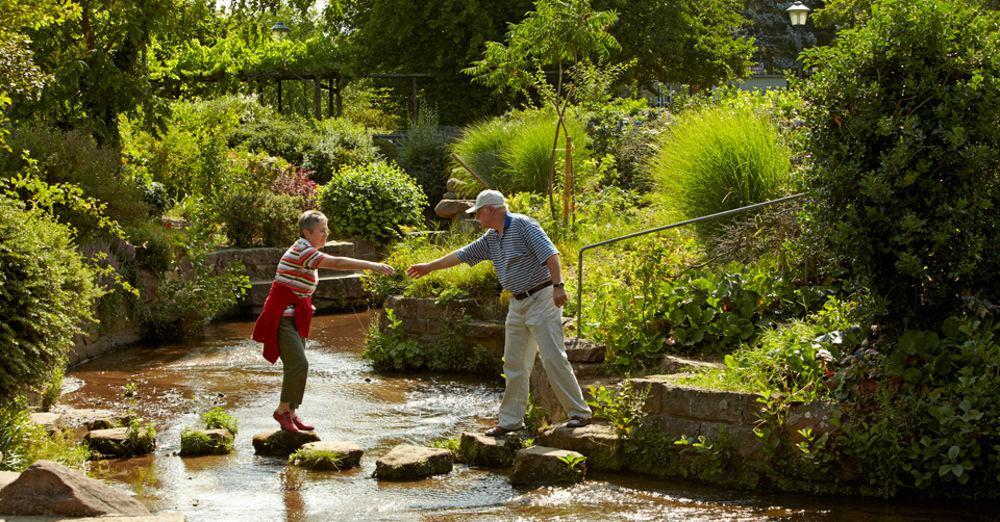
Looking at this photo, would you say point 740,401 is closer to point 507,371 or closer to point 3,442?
point 507,371


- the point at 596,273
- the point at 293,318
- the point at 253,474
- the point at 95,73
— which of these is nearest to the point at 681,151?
the point at 596,273

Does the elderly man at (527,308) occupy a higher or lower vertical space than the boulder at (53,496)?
higher

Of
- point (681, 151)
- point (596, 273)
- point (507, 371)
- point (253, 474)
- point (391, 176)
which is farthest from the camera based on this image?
point (391, 176)

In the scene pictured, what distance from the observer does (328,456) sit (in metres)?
7.60

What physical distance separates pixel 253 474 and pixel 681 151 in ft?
18.9

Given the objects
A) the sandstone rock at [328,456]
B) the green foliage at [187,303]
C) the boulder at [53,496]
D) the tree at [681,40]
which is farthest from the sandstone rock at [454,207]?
the tree at [681,40]

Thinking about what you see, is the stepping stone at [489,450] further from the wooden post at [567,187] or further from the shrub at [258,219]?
the shrub at [258,219]

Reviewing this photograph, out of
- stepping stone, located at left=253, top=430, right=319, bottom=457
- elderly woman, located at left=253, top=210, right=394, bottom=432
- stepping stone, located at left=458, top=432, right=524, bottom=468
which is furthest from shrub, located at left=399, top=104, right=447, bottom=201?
stepping stone, located at left=458, top=432, right=524, bottom=468

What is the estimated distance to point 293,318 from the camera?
845 centimetres

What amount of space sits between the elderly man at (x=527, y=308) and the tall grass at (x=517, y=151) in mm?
7111

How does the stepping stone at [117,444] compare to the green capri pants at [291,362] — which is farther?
the green capri pants at [291,362]

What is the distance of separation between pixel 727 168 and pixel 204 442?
214 inches

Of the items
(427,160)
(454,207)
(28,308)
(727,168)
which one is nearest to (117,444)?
(28,308)

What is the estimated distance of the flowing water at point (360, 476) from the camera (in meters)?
6.42
